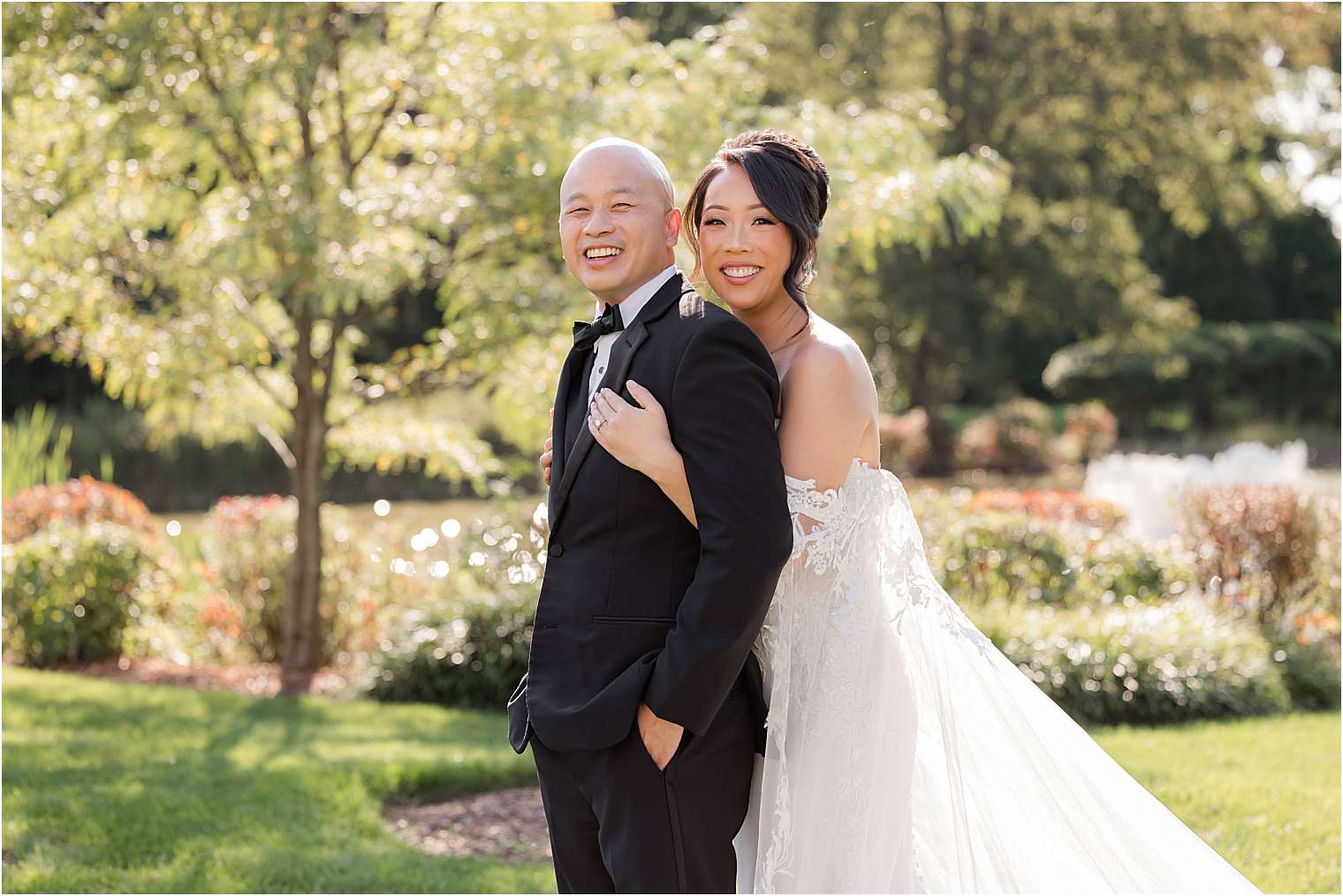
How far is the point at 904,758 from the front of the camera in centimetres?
268

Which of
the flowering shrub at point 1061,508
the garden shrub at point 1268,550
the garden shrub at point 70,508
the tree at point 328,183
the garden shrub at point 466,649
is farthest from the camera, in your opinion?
the flowering shrub at point 1061,508

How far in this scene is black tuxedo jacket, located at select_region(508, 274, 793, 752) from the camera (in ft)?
7.37

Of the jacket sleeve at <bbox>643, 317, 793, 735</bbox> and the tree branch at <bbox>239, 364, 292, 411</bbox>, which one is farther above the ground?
the tree branch at <bbox>239, 364, 292, 411</bbox>

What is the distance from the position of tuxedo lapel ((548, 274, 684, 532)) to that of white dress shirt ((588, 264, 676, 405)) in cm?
2

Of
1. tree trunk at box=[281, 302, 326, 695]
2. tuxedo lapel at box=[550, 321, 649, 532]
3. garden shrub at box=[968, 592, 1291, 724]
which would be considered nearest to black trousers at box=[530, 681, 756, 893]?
tuxedo lapel at box=[550, 321, 649, 532]

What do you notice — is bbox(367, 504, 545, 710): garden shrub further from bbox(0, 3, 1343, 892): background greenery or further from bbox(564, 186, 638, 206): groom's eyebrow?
bbox(564, 186, 638, 206): groom's eyebrow

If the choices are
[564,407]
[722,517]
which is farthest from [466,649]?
[722,517]

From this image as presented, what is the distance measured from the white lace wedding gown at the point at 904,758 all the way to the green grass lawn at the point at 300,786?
77.0 inches

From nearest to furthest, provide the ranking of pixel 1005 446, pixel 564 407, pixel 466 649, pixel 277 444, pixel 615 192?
pixel 615 192 → pixel 564 407 → pixel 466 649 → pixel 277 444 → pixel 1005 446

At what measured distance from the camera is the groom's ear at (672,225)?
2570 mm

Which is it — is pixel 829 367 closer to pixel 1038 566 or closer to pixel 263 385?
pixel 263 385

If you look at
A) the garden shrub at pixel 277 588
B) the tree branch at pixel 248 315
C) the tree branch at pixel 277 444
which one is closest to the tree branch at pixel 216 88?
the tree branch at pixel 248 315

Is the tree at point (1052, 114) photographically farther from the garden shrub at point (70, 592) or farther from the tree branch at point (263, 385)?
the garden shrub at point (70, 592)

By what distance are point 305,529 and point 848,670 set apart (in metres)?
6.20
